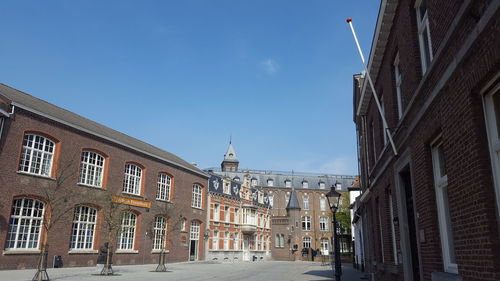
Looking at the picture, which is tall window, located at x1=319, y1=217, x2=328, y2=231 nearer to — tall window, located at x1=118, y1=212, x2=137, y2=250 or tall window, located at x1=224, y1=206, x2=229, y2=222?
Answer: tall window, located at x1=224, y1=206, x2=229, y2=222

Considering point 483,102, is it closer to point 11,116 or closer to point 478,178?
point 478,178

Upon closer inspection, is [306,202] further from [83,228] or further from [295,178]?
[83,228]

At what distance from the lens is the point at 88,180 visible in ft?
89.0

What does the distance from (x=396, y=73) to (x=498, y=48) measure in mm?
6693

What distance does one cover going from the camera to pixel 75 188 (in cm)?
2541

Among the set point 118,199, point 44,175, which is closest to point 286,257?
point 118,199

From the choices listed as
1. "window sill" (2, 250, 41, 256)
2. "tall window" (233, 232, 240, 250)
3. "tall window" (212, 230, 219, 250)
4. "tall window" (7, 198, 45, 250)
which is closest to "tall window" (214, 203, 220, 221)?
"tall window" (212, 230, 219, 250)

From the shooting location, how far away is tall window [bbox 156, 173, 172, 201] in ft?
114

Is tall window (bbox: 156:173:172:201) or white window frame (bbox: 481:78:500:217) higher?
tall window (bbox: 156:173:172:201)

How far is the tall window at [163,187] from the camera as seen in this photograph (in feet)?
114

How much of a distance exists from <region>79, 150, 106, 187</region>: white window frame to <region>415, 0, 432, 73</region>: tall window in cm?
2461

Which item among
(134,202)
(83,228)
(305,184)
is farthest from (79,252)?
(305,184)

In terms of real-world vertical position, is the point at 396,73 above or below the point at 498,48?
above

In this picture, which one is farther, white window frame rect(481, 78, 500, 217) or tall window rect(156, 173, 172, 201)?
tall window rect(156, 173, 172, 201)
